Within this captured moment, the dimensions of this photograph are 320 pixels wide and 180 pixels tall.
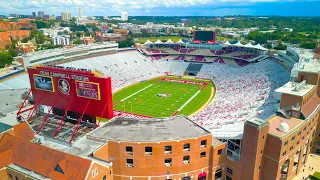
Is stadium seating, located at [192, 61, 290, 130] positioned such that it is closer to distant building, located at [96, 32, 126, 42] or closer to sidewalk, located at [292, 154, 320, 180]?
sidewalk, located at [292, 154, 320, 180]

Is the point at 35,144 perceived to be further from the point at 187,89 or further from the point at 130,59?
the point at 130,59

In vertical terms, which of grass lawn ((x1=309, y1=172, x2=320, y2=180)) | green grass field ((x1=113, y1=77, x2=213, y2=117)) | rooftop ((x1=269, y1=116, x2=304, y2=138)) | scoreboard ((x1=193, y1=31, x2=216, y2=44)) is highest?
scoreboard ((x1=193, y1=31, x2=216, y2=44))

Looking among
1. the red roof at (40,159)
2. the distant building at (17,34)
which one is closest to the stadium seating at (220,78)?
the red roof at (40,159)

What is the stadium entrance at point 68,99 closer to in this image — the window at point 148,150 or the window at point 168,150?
the window at point 148,150

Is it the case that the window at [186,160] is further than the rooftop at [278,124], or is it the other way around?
the window at [186,160]

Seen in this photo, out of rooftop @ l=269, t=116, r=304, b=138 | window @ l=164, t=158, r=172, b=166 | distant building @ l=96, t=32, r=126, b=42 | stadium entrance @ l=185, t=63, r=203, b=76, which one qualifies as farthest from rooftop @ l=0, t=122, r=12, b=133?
distant building @ l=96, t=32, r=126, b=42

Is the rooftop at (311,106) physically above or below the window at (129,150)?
above

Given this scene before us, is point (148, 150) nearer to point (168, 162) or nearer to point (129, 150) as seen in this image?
point (129, 150)
